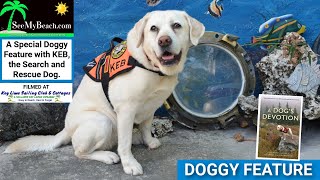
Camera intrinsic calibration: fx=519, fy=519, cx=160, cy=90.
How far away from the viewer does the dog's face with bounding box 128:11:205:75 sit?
12.2 feet

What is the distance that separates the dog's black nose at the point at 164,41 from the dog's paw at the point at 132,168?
96cm

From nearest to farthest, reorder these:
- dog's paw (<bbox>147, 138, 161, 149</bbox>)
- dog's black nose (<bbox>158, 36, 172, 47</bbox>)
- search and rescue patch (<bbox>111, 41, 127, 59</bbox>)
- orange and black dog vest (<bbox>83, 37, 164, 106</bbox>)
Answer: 1. dog's black nose (<bbox>158, 36, 172, 47</bbox>)
2. orange and black dog vest (<bbox>83, 37, 164, 106</bbox>)
3. search and rescue patch (<bbox>111, 41, 127, 59</bbox>)
4. dog's paw (<bbox>147, 138, 161, 149</bbox>)

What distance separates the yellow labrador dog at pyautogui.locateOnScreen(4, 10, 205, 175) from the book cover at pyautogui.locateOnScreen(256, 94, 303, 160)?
872mm

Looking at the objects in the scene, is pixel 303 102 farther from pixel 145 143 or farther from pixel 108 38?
pixel 108 38

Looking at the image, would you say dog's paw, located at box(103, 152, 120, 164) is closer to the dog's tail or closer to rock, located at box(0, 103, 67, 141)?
the dog's tail

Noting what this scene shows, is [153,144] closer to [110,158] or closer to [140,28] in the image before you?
[110,158]

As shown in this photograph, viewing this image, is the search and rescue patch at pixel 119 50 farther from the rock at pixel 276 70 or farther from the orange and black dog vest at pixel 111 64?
the rock at pixel 276 70

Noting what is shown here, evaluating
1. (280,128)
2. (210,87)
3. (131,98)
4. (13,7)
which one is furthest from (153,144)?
(13,7)

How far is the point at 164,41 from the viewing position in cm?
366

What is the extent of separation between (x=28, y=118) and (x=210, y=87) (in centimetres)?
163

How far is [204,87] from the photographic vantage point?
469 cm

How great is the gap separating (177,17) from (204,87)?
1048mm

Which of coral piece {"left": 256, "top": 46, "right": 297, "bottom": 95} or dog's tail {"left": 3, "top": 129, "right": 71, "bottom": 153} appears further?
coral piece {"left": 256, "top": 46, "right": 297, "bottom": 95}

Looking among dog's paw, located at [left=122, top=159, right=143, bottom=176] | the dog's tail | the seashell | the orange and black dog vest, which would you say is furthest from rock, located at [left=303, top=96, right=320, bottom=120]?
the dog's tail
